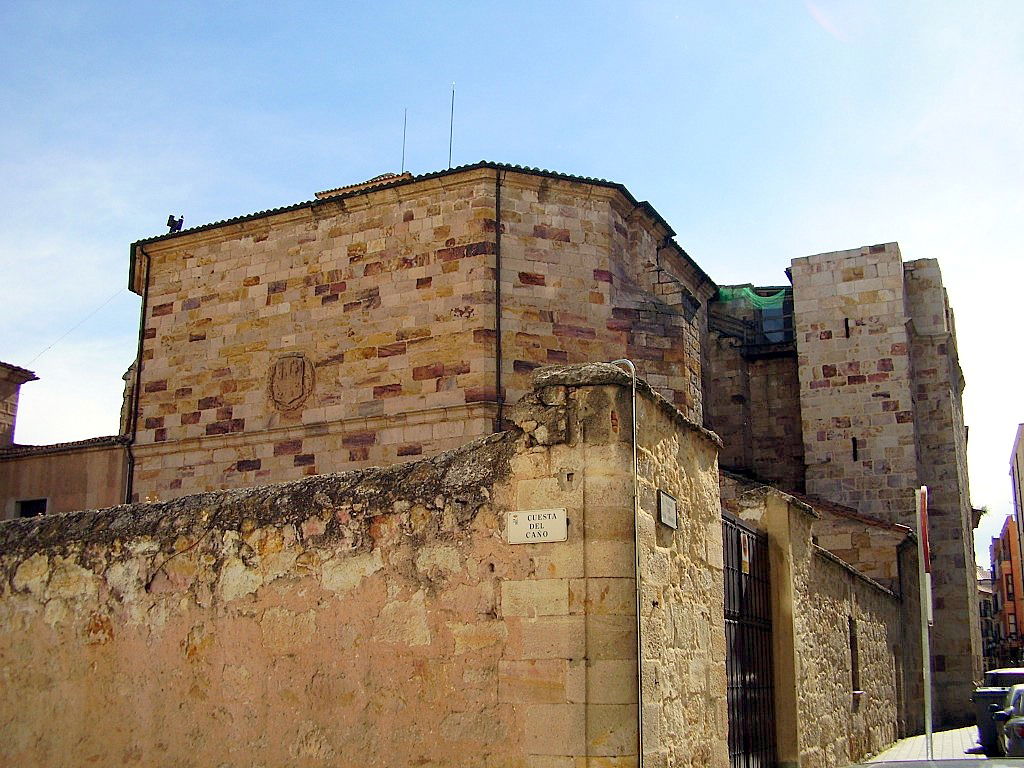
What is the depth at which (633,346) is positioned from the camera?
16781mm

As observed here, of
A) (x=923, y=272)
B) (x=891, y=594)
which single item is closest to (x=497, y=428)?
(x=891, y=594)

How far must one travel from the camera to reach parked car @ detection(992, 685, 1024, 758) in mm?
9883

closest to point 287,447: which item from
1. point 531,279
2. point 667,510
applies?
point 531,279

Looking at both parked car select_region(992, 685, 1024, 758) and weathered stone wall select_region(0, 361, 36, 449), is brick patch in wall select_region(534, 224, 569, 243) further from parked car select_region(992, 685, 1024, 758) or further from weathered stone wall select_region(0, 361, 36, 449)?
weathered stone wall select_region(0, 361, 36, 449)

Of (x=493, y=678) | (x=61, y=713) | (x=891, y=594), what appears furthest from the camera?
(x=891, y=594)

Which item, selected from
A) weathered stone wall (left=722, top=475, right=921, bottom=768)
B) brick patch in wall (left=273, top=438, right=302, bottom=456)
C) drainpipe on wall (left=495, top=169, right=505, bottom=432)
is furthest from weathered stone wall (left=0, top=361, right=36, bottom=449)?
weathered stone wall (left=722, top=475, right=921, bottom=768)

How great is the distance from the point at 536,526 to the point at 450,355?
10288mm

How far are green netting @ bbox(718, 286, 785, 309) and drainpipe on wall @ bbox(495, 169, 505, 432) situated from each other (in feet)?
26.9

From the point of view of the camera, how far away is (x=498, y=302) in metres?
16.1

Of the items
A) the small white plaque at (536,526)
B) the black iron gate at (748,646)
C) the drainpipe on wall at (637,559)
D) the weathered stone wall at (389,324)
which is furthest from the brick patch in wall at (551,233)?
the small white plaque at (536,526)

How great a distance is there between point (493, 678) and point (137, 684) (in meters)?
2.50

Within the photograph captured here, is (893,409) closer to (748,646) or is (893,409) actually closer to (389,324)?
(389,324)

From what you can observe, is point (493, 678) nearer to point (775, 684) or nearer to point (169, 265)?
point (775, 684)

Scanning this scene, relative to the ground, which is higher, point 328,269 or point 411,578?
point 328,269
